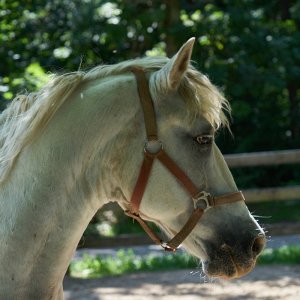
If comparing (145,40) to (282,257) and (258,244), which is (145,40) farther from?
(258,244)

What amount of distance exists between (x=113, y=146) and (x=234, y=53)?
8.01 meters

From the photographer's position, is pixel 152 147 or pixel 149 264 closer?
pixel 152 147

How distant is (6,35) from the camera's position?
7.73 metres

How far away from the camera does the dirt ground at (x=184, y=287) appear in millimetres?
5469

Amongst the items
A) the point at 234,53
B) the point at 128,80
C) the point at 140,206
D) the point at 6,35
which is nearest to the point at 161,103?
the point at 128,80

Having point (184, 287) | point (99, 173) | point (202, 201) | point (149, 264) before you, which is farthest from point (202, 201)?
point (149, 264)

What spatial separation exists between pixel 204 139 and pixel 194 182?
6.2 inches

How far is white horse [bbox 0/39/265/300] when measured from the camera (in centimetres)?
209

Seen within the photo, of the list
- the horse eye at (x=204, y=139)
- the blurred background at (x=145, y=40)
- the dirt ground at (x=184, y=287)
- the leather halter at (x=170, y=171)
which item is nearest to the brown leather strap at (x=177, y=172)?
the leather halter at (x=170, y=171)

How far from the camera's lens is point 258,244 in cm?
221

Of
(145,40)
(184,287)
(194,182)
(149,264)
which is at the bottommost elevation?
(149,264)

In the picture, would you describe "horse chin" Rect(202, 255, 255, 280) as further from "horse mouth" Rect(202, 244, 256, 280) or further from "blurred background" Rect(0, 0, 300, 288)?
"blurred background" Rect(0, 0, 300, 288)

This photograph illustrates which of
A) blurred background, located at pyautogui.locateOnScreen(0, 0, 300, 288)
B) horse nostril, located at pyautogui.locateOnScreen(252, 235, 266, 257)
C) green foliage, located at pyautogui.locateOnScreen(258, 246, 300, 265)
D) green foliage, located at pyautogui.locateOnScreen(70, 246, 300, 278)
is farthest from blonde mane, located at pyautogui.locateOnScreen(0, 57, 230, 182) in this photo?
green foliage, located at pyautogui.locateOnScreen(258, 246, 300, 265)

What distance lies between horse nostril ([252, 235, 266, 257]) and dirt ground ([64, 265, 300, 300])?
3250 millimetres
